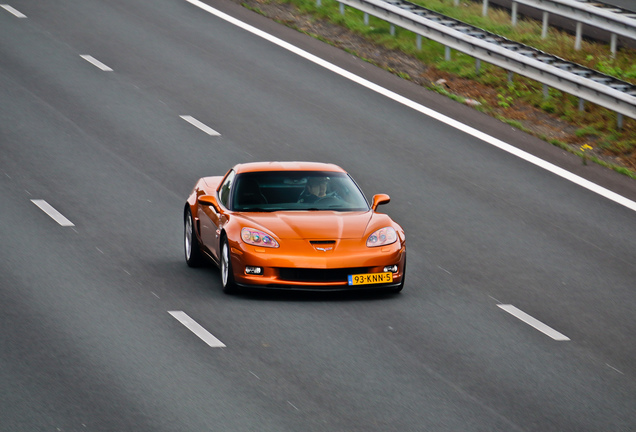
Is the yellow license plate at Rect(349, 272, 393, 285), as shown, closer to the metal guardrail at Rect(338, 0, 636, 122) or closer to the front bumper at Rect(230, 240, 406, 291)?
the front bumper at Rect(230, 240, 406, 291)

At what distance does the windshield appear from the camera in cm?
1409

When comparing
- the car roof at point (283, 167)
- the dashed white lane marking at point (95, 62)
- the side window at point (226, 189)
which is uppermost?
the car roof at point (283, 167)

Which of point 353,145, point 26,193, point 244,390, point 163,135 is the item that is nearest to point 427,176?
point 353,145

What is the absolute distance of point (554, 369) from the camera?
1111 centimetres

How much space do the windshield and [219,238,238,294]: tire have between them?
2.32ft

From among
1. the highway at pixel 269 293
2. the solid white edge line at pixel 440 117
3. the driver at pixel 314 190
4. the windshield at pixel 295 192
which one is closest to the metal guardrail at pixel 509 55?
the highway at pixel 269 293

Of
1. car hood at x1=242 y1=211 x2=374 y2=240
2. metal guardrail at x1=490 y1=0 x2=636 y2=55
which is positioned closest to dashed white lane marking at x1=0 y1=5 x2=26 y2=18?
metal guardrail at x1=490 y1=0 x2=636 y2=55

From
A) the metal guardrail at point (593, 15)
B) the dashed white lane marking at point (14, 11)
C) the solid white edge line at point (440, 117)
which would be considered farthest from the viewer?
the dashed white lane marking at point (14, 11)

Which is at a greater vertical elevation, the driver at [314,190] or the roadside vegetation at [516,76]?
the driver at [314,190]

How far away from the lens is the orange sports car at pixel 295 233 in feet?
42.5

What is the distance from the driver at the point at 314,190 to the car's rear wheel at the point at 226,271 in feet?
3.98

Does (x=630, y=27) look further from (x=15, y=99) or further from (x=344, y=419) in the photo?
(x=344, y=419)

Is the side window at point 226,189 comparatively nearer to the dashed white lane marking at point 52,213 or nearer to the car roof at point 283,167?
the car roof at point 283,167

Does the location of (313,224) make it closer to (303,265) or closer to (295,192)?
(303,265)
